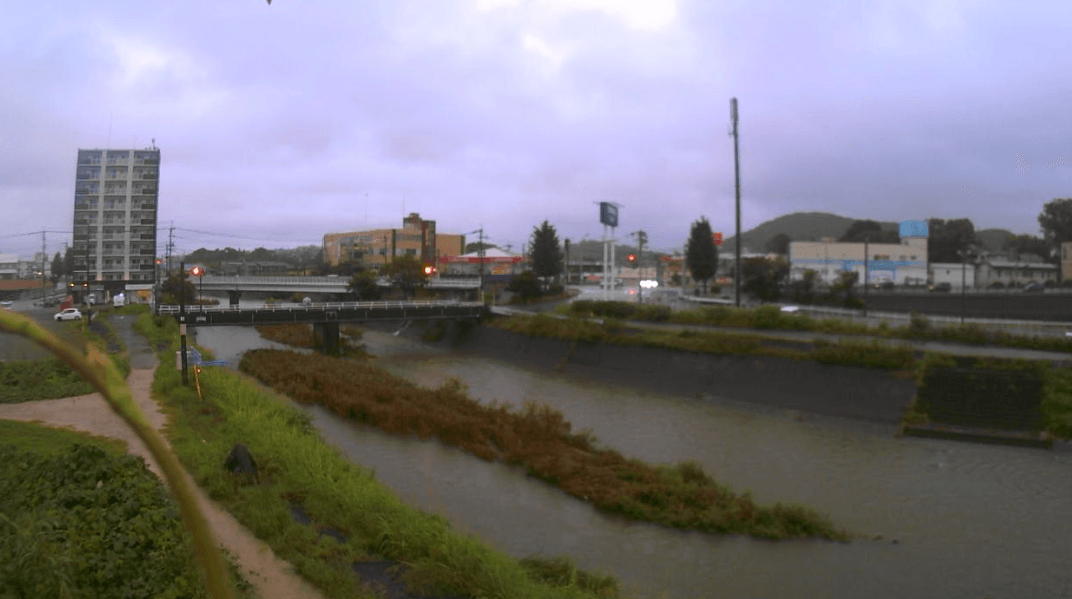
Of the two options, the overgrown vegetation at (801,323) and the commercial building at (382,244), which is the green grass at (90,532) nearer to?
the overgrown vegetation at (801,323)

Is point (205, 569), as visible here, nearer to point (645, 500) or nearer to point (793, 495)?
point (645, 500)

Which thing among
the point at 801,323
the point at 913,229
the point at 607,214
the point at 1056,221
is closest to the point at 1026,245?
the point at 1056,221

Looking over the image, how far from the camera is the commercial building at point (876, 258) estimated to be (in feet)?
151

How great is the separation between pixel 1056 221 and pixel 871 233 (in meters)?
14.0

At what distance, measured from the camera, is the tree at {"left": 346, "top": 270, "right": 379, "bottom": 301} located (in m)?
41.8

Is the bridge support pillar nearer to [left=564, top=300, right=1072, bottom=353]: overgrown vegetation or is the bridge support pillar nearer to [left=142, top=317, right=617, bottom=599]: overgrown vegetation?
[left=564, top=300, right=1072, bottom=353]: overgrown vegetation

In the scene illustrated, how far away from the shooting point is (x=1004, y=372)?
16766 mm

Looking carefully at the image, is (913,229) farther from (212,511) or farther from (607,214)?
(212,511)

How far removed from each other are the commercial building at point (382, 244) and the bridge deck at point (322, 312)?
67.8 ft

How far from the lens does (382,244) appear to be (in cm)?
5681

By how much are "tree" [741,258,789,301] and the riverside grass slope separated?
22384 mm

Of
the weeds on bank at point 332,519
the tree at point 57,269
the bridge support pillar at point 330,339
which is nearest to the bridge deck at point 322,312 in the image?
the bridge support pillar at point 330,339

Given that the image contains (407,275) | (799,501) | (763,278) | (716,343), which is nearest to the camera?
(799,501)

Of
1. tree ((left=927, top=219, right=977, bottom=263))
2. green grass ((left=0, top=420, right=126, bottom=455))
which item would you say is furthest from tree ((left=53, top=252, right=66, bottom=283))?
tree ((left=927, top=219, right=977, bottom=263))
